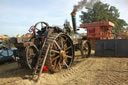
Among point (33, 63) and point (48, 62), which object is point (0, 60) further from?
point (48, 62)

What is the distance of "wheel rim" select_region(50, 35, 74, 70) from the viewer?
5161mm

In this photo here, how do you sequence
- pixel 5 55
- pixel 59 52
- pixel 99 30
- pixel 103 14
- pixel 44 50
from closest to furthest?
1. pixel 44 50
2. pixel 59 52
3. pixel 5 55
4. pixel 99 30
5. pixel 103 14

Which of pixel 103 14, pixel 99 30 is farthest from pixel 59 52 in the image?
pixel 103 14

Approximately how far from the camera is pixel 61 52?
5262mm

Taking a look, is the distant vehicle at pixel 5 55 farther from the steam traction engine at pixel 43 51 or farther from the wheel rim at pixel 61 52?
the wheel rim at pixel 61 52

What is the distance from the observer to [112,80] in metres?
4.13

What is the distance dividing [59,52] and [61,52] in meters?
0.09

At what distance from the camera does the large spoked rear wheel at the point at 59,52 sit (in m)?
4.69

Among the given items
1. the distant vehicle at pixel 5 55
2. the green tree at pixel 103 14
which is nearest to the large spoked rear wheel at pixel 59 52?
the distant vehicle at pixel 5 55

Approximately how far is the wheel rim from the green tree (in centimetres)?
2441

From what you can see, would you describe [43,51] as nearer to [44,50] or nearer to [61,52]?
[44,50]

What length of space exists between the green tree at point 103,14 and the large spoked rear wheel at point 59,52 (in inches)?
962

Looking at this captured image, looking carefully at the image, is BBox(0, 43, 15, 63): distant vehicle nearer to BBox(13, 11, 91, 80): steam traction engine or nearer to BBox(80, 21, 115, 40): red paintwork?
BBox(13, 11, 91, 80): steam traction engine

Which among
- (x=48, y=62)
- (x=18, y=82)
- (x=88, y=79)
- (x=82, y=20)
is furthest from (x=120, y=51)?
(x=82, y=20)
